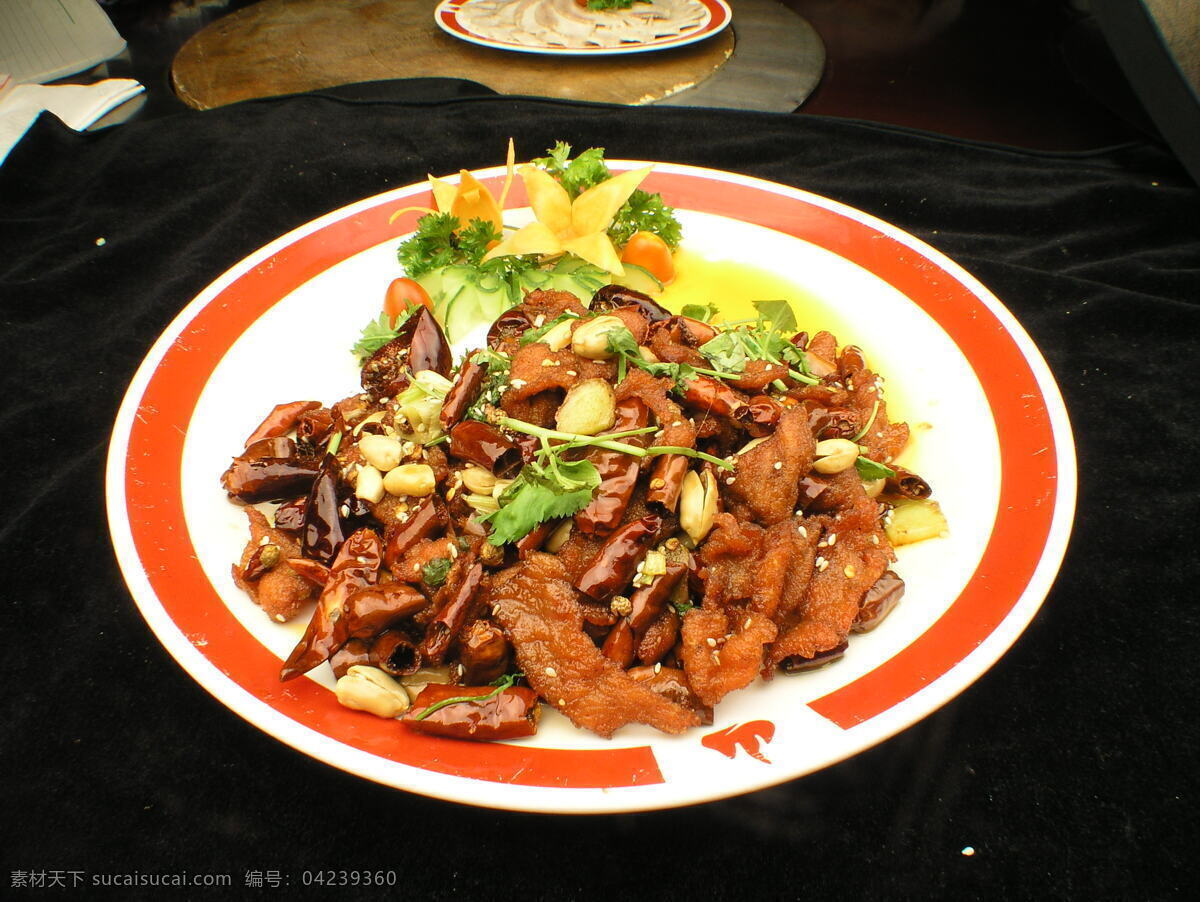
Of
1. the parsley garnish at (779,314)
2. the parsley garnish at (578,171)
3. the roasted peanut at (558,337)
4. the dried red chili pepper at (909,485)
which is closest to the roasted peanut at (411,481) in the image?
the roasted peanut at (558,337)

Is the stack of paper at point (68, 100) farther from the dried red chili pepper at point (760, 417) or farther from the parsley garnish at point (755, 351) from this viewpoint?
the dried red chili pepper at point (760, 417)

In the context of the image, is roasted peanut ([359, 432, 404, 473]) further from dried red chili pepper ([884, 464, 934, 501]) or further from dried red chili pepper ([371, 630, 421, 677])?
dried red chili pepper ([884, 464, 934, 501])

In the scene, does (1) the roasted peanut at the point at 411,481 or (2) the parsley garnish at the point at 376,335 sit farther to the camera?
(2) the parsley garnish at the point at 376,335

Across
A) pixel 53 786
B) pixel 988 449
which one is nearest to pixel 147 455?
pixel 53 786

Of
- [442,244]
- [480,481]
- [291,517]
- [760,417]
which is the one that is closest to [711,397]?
[760,417]

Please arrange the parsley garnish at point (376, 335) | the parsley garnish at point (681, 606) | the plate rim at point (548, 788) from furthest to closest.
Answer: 1. the parsley garnish at point (376, 335)
2. the parsley garnish at point (681, 606)
3. the plate rim at point (548, 788)

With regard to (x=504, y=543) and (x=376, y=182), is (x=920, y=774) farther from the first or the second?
(x=376, y=182)

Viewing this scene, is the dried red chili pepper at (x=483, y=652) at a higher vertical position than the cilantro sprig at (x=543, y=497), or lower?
lower
